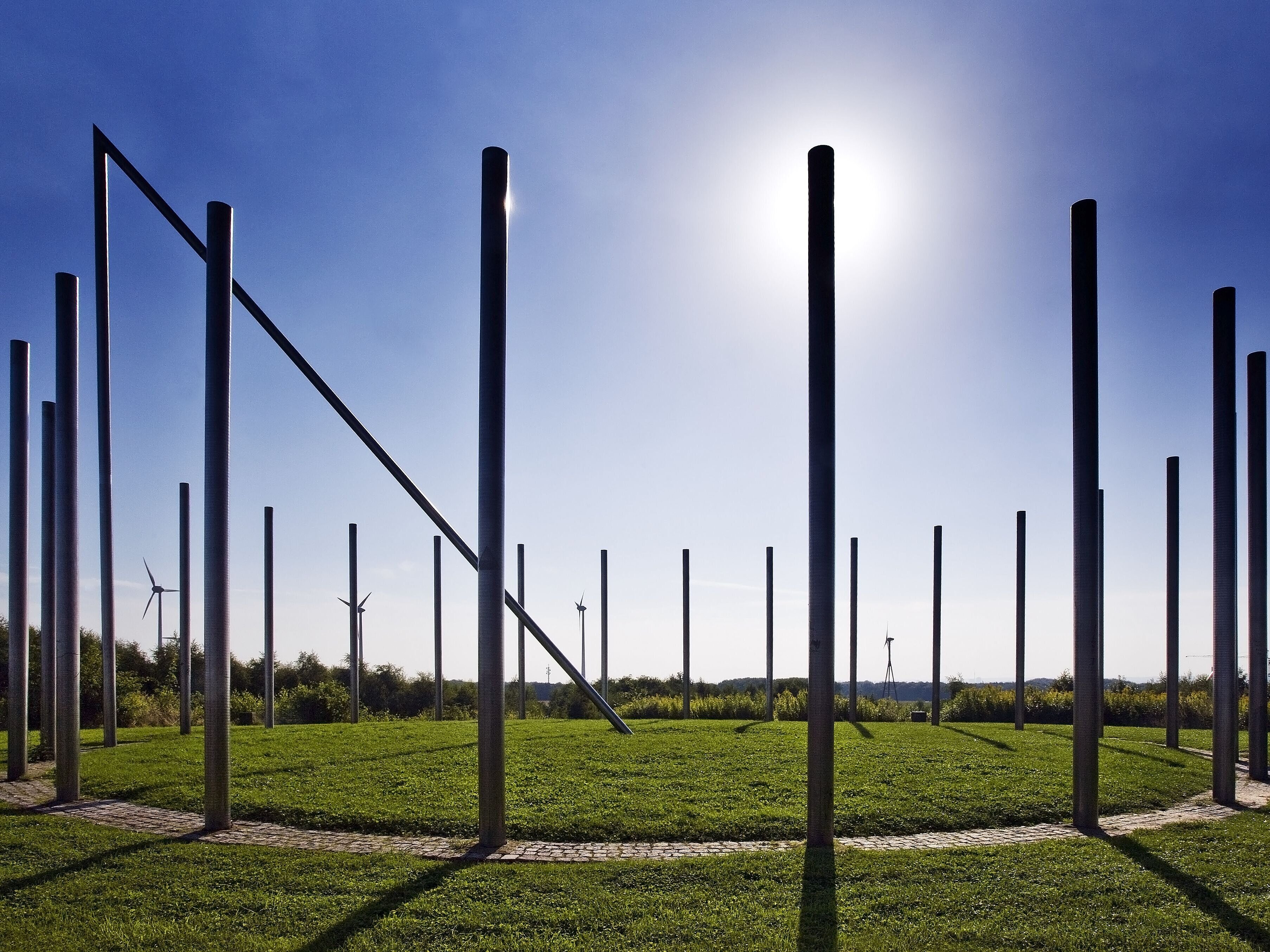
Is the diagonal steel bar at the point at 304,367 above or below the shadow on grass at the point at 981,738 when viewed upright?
above

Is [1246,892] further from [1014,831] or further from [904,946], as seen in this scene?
[904,946]

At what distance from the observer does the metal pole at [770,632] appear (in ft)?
94.9

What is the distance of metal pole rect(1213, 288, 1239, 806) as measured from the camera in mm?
11852

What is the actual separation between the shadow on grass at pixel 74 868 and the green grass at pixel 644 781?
67.8 inches

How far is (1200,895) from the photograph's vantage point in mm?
7246

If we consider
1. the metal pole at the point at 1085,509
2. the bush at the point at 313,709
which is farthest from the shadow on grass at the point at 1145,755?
the bush at the point at 313,709

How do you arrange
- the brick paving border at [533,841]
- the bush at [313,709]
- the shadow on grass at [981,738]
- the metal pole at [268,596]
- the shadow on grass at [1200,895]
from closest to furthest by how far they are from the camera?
the shadow on grass at [1200,895] → the brick paving border at [533,841] → the shadow on grass at [981,738] → the metal pole at [268,596] → the bush at [313,709]

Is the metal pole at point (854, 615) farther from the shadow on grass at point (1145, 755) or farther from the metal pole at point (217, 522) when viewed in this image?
the metal pole at point (217, 522)

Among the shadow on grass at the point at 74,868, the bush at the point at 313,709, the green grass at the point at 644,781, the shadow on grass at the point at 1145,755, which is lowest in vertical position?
the bush at the point at 313,709

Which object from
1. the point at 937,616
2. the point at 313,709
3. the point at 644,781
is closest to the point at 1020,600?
the point at 937,616

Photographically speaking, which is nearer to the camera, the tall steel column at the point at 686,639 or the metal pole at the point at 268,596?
the metal pole at the point at 268,596

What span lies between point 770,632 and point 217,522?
72.7ft

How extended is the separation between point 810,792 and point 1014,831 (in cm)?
270

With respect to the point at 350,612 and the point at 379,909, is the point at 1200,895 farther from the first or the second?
the point at 350,612
